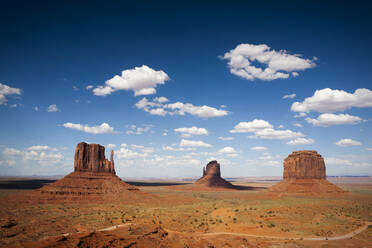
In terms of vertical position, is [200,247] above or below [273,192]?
above

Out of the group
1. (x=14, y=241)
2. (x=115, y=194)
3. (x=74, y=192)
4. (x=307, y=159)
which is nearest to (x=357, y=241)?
(x=14, y=241)

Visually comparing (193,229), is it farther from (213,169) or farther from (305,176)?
(213,169)

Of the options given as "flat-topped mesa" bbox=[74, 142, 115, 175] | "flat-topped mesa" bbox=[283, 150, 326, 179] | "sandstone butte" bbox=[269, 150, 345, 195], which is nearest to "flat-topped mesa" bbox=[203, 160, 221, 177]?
"sandstone butte" bbox=[269, 150, 345, 195]

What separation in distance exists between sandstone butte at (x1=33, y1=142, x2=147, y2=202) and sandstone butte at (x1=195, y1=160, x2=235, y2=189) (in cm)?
7544

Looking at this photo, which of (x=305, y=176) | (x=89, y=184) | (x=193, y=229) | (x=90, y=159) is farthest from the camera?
(x=305, y=176)

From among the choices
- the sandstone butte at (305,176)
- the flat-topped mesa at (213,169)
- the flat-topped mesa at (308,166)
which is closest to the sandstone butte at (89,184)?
the sandstone butte at (305,176)

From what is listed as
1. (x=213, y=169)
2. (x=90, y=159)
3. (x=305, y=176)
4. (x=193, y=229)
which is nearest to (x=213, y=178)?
(x=213, y=169)

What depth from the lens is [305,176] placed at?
92938 millimetres

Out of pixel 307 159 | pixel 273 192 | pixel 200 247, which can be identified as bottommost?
pixel 273 192

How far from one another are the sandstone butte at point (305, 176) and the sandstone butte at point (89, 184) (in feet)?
187

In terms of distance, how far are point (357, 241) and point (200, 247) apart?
63.3 ft

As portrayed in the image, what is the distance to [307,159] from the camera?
93000 mm

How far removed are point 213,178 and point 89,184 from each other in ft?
298

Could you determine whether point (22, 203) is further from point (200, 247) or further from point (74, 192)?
point (200, 247)
